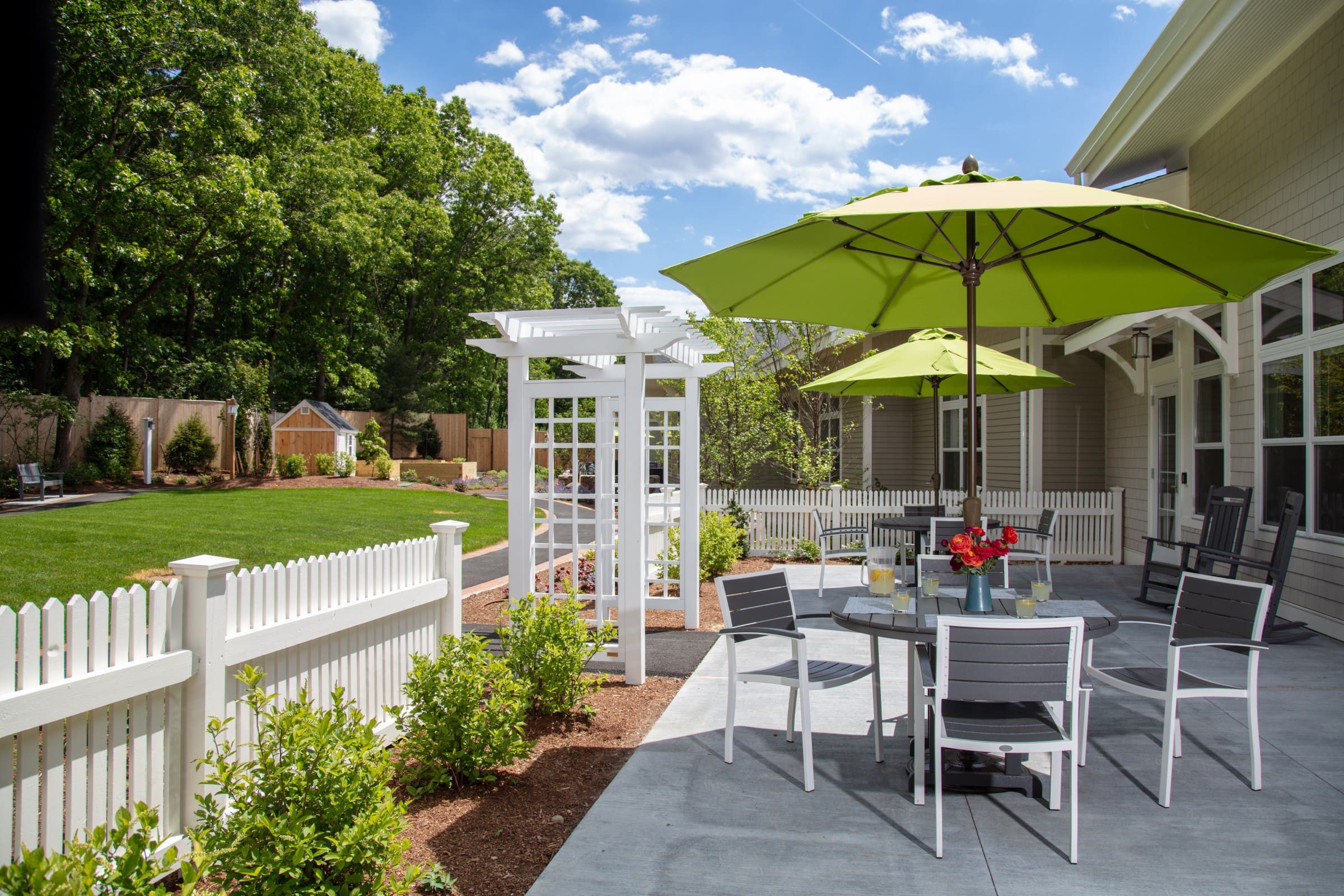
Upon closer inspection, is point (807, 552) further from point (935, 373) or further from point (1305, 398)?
Result: point (1305, 398)

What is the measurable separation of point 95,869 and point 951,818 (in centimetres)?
296

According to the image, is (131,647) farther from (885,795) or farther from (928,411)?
(928,411)

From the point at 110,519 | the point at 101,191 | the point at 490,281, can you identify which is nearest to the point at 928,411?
the point at 110,519

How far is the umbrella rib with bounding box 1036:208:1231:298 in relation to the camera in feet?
13.0

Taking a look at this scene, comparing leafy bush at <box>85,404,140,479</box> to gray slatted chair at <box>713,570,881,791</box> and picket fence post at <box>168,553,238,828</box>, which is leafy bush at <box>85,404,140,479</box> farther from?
gray slatted chair at <box>713,570,881,791</box>

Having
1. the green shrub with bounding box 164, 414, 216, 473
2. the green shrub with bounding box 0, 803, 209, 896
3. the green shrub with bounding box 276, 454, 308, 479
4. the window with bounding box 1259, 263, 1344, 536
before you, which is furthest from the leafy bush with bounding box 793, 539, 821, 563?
the green shrub with bounding box 164, 414, 216, 473

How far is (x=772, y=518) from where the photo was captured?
12172 mm

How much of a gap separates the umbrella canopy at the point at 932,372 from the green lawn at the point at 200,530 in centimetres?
553

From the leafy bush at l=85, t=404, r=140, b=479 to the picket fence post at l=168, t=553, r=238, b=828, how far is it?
1848cm

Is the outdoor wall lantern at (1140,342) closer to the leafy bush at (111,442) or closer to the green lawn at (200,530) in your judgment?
the green lawn at (200,530)

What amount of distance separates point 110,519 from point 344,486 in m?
7.63

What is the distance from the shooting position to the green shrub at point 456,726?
12.6 ft

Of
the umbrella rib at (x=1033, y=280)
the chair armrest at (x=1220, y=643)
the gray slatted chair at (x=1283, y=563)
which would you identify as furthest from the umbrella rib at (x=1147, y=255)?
the gray slatted chair at (x=1283, y=563)

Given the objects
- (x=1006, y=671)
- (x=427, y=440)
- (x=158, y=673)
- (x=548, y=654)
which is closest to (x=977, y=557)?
(x=1006, y=671)
